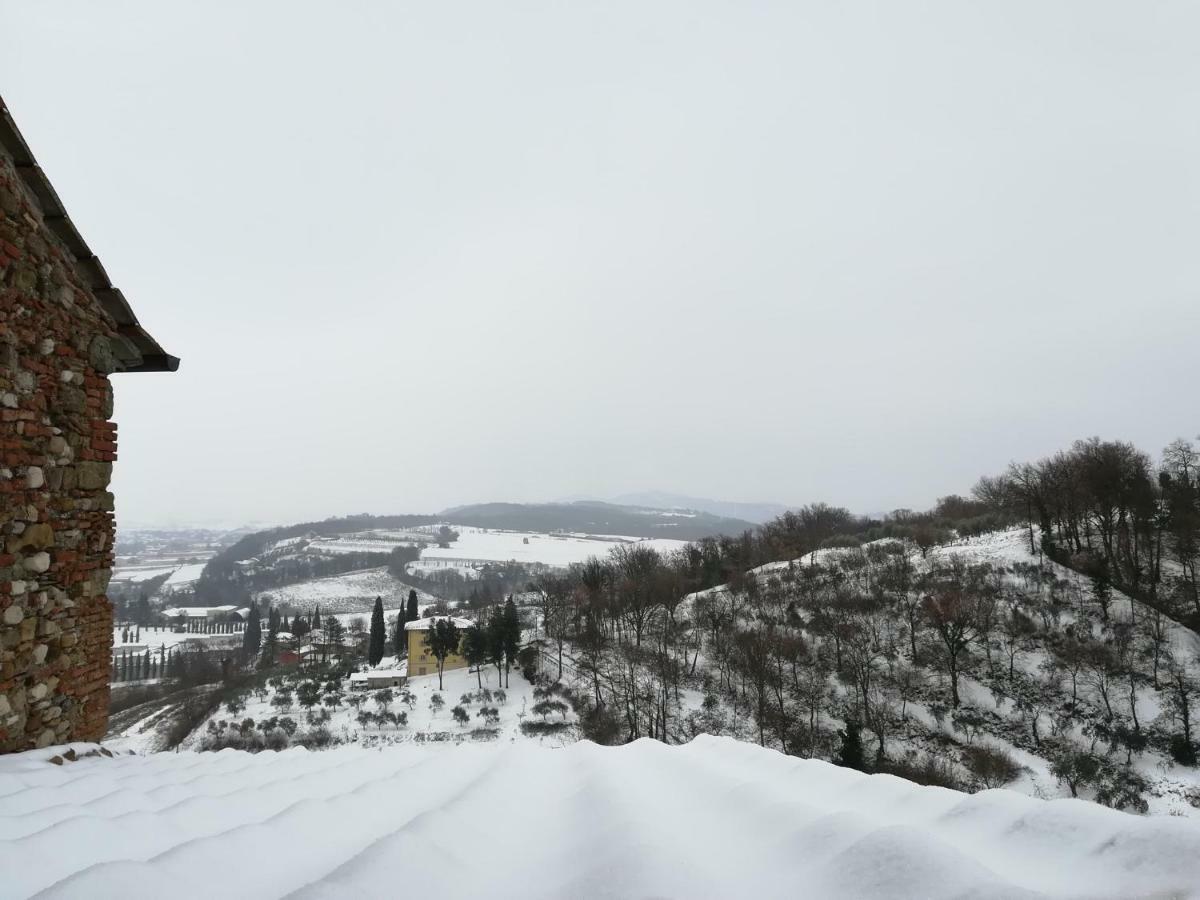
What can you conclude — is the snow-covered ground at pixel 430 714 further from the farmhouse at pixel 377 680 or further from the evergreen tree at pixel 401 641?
the evergreen tree at pixel 401 641

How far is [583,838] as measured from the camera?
1.78 meters

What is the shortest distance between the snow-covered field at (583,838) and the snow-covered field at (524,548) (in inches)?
4742

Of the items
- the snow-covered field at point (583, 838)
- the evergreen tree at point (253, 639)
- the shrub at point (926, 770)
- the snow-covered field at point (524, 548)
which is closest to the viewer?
the snow-covered field at point (583, 838)

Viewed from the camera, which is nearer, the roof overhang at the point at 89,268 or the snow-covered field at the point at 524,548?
the roof overhang at the point at 89,268

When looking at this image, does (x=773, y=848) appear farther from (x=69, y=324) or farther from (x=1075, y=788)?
(x=1075, y=788)

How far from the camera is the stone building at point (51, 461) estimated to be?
3168mm

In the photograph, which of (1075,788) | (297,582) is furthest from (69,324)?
(297,582)

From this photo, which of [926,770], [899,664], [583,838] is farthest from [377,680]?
[583,838]

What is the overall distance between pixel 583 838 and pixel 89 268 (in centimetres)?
486

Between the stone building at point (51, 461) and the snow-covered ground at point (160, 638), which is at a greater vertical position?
the stone building at point (51, 461)

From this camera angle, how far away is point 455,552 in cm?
15612

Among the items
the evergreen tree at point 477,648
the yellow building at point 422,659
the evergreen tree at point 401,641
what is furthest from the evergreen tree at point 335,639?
the evergreen tree at point 477,648

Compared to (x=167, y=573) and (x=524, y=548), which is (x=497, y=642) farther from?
(x=167, y=573)

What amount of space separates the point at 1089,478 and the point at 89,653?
130ft
